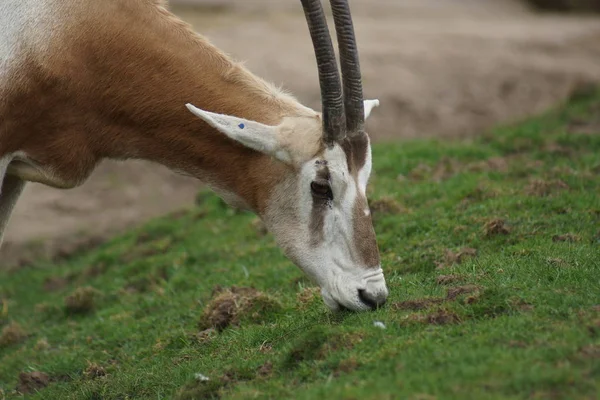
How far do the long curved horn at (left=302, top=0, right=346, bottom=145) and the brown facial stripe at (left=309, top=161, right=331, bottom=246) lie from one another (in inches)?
8.1

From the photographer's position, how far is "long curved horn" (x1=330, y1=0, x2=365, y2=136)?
663 centimetres

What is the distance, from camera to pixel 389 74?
682 inches

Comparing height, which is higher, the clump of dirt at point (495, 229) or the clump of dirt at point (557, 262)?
the clump of dirt at point (557, 262)

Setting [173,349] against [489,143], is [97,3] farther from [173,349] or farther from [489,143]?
[489,143]

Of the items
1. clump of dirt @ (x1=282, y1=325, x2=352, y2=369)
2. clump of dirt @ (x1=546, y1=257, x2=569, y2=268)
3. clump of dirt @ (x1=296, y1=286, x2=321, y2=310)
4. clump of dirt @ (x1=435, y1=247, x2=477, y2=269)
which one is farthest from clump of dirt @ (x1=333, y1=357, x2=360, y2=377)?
clump of dirt @ (x1=435, y1=247, x2=477, y2=269)

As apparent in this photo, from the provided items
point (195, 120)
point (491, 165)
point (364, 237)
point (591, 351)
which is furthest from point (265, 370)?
point (491, 165)

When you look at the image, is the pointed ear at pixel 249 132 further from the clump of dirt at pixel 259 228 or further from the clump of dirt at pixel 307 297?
the clump of dirt at pixel 259 228

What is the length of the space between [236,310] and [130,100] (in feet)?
6.07

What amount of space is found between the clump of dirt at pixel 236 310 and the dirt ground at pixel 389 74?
4454mm

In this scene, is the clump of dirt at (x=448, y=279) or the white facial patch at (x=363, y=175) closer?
the white facial patch at (x=363, y=175)

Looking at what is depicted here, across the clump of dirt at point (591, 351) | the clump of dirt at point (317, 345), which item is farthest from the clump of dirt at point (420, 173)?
the clump of dirt at point (591, 351)

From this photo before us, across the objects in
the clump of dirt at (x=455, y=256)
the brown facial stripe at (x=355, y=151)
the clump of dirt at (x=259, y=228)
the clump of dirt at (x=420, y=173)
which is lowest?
the clump of dirt at (x=259, y=228)

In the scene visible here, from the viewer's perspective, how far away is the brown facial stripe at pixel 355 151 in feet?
21.7

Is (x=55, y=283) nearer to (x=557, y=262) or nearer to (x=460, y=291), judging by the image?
(x=460, y=291)
